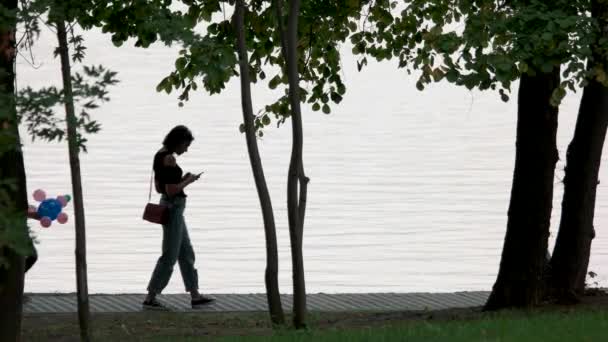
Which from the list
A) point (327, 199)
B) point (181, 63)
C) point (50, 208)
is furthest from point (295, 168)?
point (327, 199)

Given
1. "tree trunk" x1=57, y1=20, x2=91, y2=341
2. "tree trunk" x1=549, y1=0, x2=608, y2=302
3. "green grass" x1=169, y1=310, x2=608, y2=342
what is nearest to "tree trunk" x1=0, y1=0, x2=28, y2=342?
"tree trunk" x1=57, y1=20, x2=91, y2=341

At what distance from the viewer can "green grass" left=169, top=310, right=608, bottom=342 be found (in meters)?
8.41

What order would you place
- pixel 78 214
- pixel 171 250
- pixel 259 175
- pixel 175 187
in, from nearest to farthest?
pixel 78 214 < pixel 259 175 < pixel 175 187 < pixel 171 250

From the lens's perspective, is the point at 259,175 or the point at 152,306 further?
the point at 152,306

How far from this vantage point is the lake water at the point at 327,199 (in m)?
17.1

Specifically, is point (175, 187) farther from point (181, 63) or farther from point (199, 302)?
point (181, 63)

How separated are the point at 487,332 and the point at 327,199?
48.1 ft

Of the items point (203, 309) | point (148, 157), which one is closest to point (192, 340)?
point (203, 309)

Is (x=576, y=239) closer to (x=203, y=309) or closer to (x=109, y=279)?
(x=203, y=309)

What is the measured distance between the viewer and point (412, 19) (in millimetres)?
13969

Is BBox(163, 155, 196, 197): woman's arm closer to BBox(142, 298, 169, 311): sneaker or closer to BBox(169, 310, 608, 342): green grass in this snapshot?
BBox(142, 298, 169, 311): sneaker

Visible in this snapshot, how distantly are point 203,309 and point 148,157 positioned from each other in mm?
16269

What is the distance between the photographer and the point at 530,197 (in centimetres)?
A: 1296

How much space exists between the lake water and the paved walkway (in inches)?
51.7
